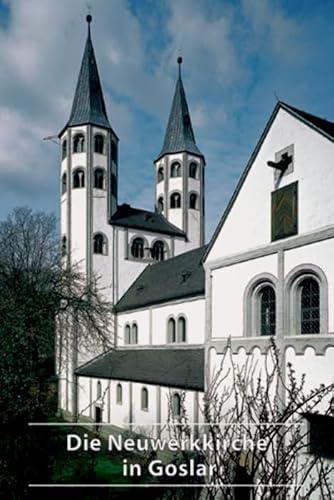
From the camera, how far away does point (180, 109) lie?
40.2 meters

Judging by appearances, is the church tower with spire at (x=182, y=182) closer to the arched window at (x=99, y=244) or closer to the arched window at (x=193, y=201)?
the arched window at (x=193, y=201)

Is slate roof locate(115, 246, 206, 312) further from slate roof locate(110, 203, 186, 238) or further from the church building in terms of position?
slate roof locate(110, 203, 186, 238)

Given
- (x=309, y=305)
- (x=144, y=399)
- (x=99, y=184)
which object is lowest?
(x=144, y=399)

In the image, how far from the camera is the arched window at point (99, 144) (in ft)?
106

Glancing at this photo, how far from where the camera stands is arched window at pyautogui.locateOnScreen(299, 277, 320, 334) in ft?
38.5

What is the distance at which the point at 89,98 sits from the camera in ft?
110

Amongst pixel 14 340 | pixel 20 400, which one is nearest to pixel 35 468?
pixel 20 400

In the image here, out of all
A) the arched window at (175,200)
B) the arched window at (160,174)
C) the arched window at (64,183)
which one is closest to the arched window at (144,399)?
the arched window at (64,183)

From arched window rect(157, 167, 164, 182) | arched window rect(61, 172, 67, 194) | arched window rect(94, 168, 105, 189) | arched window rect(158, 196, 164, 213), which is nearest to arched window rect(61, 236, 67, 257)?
arched window rect(61, 172, 67, 194)

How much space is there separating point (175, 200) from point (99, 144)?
25.5ft

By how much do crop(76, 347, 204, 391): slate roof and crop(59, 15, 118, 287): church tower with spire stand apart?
5376mm

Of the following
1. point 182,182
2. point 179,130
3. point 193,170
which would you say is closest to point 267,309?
point 182,182

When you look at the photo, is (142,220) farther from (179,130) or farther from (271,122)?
(271,122)

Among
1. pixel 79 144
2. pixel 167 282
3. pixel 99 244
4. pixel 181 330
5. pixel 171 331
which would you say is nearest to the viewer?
pixel 181 330
